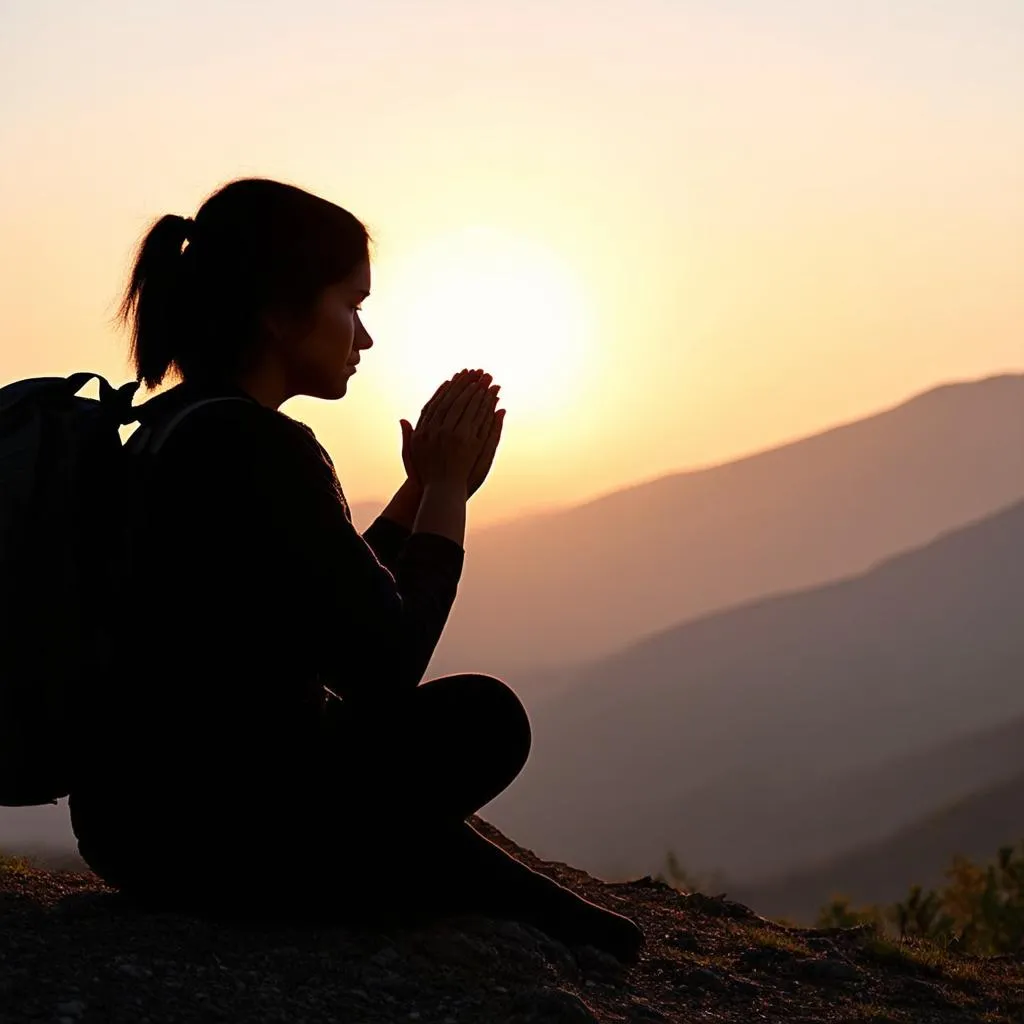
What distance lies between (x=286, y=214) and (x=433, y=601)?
1.09 meters

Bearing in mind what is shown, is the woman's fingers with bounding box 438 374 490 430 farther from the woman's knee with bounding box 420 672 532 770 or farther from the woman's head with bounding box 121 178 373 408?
the woman's knee with bounding box 420 672 532 770

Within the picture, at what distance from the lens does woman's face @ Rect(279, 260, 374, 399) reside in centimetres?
371

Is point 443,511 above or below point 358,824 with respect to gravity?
above

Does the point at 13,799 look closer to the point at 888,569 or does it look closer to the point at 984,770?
the point at 984,770

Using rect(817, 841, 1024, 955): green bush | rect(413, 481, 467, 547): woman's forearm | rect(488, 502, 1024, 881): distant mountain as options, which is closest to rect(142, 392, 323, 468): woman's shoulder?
rect(413, 481, 467, 547): woman's forearm

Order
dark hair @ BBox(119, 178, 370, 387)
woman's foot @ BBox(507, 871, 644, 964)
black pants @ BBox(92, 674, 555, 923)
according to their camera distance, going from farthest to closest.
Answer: woman's foot @ BBox(507, 871, 644, 964), black pants @ BBox(92, 674, 555, 923), dark hair @ BBox(119, 178, 370, 387)

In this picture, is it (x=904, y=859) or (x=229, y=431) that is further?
(x=904, y=859)

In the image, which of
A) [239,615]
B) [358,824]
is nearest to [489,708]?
[358,824]

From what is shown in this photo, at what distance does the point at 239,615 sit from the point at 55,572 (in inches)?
17.7

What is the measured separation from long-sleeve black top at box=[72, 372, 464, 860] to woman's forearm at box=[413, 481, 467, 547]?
0.55 ft

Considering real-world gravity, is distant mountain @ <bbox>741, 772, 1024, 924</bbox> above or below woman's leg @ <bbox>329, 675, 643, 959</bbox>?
below

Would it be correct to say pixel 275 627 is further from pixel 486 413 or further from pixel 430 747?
pixel 486 413

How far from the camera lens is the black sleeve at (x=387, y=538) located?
4344 mm

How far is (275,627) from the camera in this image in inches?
136
